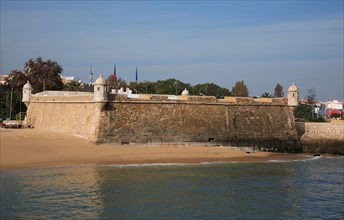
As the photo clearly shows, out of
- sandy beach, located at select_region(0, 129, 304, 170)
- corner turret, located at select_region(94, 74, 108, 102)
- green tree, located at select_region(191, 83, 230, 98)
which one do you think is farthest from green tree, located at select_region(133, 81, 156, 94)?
corner turret, located at select_region(94, 74, 108, 102)

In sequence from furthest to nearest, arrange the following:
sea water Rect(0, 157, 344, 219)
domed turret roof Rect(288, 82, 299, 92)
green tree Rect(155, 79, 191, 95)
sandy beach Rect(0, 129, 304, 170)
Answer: green tree Rect(155, 79, 191, 95) < domed turret roof Rect(288, 82, 299, 92) < sandy beach Rect(0, 129, 304, 170) < sea water Rect(0, 157, 344, 219)

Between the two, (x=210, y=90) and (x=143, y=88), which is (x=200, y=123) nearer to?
(x=143, y=88)

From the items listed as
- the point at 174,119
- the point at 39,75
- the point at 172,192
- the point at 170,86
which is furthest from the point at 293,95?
the point at 170,86

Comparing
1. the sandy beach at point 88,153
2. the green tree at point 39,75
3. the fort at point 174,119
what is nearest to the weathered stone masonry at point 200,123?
the fort at point 174,119

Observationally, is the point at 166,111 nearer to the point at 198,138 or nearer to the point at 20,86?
the point at 198,138

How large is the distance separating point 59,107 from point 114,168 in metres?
11.6

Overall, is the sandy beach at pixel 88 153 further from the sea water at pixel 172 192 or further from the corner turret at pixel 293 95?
the corner turret at pixel 293 95

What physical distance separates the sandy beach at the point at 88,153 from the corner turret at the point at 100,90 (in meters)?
2.74

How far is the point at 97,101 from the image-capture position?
98.0 feet

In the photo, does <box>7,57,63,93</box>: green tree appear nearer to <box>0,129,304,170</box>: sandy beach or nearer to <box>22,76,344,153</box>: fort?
<box>22,76,344,153</box>: fort

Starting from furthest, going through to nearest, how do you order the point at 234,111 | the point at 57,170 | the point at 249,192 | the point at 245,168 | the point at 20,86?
the point at 20,86
the point at 234,111
the point at 245,168
the point at 57,170
the point at 249,192

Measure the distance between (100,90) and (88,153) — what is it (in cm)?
406

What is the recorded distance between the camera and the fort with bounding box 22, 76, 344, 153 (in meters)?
30.3

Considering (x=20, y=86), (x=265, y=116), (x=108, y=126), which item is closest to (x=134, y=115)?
(x=108, y=126)
